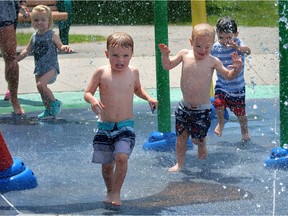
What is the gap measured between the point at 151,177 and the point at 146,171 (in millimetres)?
165

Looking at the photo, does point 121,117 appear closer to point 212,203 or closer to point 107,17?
point 212,203

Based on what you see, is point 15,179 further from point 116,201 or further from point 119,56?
point 119,56

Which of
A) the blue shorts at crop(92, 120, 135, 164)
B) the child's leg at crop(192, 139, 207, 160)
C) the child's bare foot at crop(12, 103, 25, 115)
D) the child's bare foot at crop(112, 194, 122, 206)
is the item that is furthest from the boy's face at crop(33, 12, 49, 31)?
the child's bare foot at crop(112, 194, 122, 206)

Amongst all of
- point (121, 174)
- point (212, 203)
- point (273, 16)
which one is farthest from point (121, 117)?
point (273, 16)

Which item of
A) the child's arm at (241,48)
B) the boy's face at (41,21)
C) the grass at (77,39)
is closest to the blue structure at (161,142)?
the child's arm at (241,48)

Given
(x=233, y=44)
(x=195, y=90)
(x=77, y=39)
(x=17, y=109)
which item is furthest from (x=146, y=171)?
(x=77, y=39)

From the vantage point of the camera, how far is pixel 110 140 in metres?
4.66

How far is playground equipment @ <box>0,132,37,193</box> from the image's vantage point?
484 centimetres

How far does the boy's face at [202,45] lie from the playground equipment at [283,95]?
47 centimetres

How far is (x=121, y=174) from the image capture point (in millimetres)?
4531

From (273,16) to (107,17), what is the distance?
3.93 meters

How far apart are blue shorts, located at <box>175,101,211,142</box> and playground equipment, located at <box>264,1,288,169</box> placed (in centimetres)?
45

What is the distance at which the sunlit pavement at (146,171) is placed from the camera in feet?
14.6

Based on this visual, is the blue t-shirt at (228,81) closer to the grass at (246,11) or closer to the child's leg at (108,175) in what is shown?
the child's leg at (108,175)
